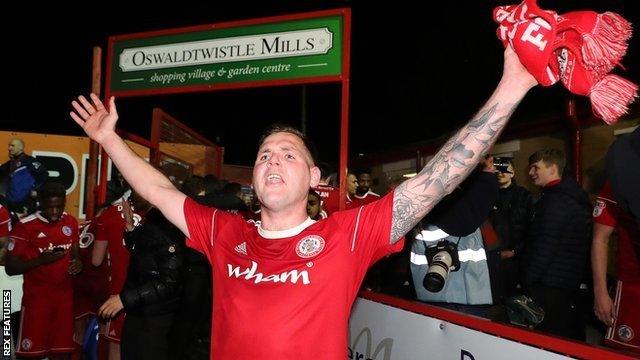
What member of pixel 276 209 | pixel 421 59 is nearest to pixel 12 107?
pixel 421 59

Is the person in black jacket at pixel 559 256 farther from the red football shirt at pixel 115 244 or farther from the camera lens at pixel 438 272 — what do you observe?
the red football shirt at pixel 115 244

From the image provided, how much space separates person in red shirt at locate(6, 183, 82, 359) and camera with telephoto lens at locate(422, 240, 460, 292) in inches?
181

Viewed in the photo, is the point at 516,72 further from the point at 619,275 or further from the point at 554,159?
the point at 554,159

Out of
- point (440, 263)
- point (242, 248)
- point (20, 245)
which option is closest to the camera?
point (242, 248)

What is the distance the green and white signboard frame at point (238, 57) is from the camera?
5.12 m

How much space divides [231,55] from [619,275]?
4439mm

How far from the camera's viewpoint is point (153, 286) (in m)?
3.65

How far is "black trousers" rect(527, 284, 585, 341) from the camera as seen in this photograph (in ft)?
13.1

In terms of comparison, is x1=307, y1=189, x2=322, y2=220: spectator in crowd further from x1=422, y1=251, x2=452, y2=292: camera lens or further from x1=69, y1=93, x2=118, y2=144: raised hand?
x1=69, y1=93, x2=118, y2=144: raised hand

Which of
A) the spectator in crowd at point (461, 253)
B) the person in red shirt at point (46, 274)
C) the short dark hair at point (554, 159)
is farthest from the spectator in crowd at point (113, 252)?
the short dark hair at point (554, 159)

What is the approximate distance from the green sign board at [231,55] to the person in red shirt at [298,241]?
290 centimetres

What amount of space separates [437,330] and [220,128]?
36792 mm

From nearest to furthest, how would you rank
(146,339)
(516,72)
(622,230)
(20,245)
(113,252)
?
1. (516,72)
2. (622,230)
3. (146,339)
4. (113,252)
5. (20,245)

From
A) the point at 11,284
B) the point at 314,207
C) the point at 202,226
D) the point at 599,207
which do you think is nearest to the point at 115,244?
the point at 314,207
